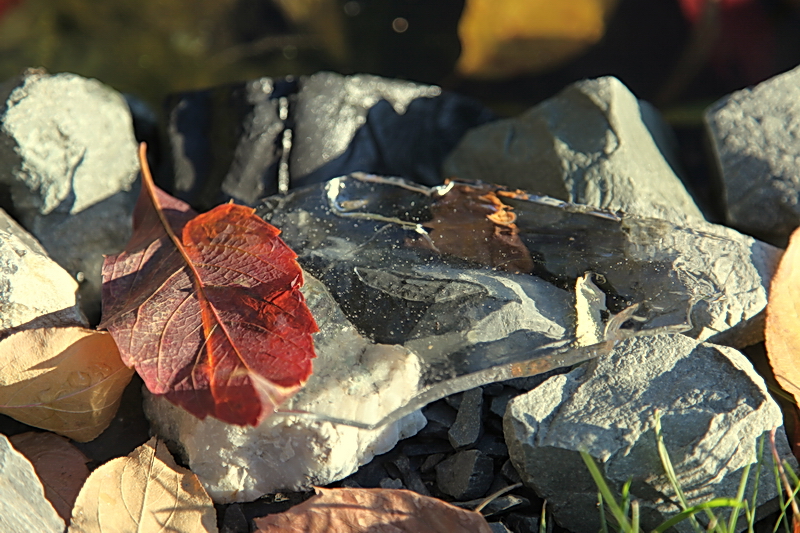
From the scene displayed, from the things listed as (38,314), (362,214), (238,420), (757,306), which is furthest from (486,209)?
(38,314)

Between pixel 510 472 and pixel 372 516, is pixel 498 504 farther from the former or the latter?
pixel 372 516

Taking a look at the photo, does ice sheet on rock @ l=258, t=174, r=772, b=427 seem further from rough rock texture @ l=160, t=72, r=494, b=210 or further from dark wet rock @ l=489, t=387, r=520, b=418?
rough rock texture @ l=160, t=72, r=494, b=210

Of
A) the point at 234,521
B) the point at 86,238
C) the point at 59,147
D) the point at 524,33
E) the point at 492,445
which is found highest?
the point at 524,33

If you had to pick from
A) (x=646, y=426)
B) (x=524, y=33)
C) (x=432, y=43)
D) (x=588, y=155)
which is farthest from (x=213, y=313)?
(x=432, y=43)

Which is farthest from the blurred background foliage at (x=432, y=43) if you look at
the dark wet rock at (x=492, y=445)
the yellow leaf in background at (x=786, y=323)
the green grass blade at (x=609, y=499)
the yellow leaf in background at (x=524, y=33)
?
the green grass blade at (x=609, y=499)

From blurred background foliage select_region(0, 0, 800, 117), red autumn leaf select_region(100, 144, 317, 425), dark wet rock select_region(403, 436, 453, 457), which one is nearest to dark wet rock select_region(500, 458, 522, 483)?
dark wet rock select_region(403, 436, 453, 457)

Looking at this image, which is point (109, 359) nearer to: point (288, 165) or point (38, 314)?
point (38, 314)

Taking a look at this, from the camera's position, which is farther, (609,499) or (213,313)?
(213,313)
